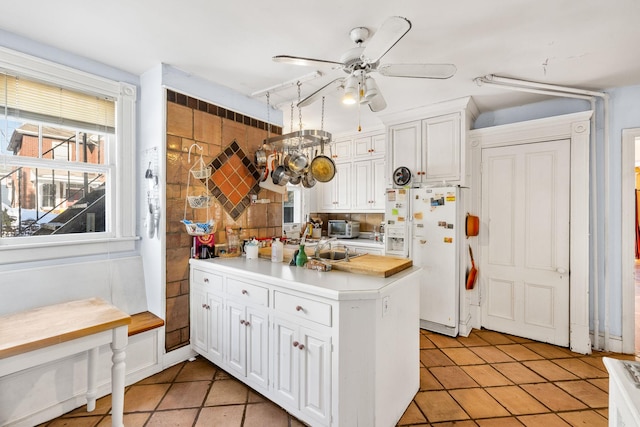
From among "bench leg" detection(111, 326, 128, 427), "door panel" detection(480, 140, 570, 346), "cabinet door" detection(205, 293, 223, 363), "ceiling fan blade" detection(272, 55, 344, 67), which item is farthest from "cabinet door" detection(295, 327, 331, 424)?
"door panel" detection(480, 140, 570, 346)

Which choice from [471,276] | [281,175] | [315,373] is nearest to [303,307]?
[315,373]

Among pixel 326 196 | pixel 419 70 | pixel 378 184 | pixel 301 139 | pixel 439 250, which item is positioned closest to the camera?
pixel 419 70

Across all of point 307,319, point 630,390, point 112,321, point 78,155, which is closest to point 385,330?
point 307,319

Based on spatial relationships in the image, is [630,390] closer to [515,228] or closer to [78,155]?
[515,228]

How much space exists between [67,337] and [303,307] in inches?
49.3

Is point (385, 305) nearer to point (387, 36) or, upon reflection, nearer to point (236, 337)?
point (236, 337)

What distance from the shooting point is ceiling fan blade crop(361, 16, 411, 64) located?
136 cm

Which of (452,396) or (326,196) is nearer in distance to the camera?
(452,396)

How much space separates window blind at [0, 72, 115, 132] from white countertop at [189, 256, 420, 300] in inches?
59.1

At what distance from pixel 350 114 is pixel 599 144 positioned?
259 centimetres

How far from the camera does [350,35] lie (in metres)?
1.97

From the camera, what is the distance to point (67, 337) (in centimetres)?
154

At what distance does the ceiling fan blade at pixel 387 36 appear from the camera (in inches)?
53.4

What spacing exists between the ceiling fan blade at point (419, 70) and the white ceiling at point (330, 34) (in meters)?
0.33
